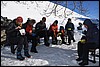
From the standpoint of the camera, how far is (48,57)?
10000 mm

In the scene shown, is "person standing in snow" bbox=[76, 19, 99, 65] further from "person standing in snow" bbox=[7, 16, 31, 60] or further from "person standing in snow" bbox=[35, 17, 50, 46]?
"person standing in snow" bbox=[35, 17, 50, 46]

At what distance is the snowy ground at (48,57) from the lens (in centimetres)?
904

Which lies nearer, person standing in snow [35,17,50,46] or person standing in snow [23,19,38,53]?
person standing in snow [23,19,38,53]

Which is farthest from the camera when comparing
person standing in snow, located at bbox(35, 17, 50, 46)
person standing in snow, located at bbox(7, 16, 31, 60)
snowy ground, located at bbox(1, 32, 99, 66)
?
person standing in snow, located at bbox(35, 17, 50, 46)

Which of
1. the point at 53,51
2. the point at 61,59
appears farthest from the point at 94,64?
the point at 53,51

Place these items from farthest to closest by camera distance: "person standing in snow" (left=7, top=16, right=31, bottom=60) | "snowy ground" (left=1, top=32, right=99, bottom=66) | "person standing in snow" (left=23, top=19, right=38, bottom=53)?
"person standing in snow" (left=23, top=19, right=38, bottom=53)
"person standing in snow" (left=7, top=16, right=31, bottom=60)
"snowy ground" (left=1, top=32, right=99, bottom=66)

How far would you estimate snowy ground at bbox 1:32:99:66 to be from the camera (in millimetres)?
9039

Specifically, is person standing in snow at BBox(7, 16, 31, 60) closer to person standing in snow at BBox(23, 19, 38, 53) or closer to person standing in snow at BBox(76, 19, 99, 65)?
person standing in snow at BBox(23, 19, 38, 53)

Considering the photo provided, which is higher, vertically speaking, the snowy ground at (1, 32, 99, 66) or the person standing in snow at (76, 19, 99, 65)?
the person standing in snow at (76, 19, 99, 65)

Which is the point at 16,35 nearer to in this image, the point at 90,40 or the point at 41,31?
the point at 41,31

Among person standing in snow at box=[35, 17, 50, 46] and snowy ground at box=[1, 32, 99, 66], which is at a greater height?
person standing in snow at box=[35, 17, 50, 46]

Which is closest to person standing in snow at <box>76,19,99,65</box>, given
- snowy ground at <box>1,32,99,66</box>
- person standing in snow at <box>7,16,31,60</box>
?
snowy ground at <box>1,32,99,66</box>

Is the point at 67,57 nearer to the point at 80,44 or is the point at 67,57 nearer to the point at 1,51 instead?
the point at 80,44

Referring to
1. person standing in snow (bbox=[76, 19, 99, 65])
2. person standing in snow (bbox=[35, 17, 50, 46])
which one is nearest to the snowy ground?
person standing in snow (bbox=[35, 17, 50, 46])
